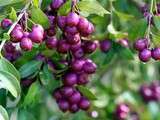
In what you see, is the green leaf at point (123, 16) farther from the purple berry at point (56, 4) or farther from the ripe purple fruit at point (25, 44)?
the ripe purple fruit at point (25, 44)

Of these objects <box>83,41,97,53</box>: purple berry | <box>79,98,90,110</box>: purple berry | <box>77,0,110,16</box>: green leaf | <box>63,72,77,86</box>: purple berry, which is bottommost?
<box>79,98,90,110</box>: purple berry

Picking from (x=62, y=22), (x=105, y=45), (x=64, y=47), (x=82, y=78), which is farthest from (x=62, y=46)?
(x=105, y=45)

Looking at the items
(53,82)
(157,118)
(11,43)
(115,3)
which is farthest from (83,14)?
(157,118)

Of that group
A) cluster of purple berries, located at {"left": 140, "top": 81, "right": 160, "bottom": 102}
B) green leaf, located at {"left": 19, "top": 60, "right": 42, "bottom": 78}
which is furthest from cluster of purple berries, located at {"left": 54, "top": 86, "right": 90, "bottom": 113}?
cluster of purple berries, located at {"left": 140, "top": 81, "right": 160, "bottom": 102}

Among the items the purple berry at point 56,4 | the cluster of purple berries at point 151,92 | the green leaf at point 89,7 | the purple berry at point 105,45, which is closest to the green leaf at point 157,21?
the green leaf at point 89,7

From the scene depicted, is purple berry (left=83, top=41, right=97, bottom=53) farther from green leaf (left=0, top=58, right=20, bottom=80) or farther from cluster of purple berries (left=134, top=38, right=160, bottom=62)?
green leaf (left=0, top=58, right=20, bottom=80)

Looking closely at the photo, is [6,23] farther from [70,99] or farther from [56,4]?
[70,99]

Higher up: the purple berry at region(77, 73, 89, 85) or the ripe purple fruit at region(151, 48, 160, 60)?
the ripe purple fruit at region(151, 48, 160, 60)
